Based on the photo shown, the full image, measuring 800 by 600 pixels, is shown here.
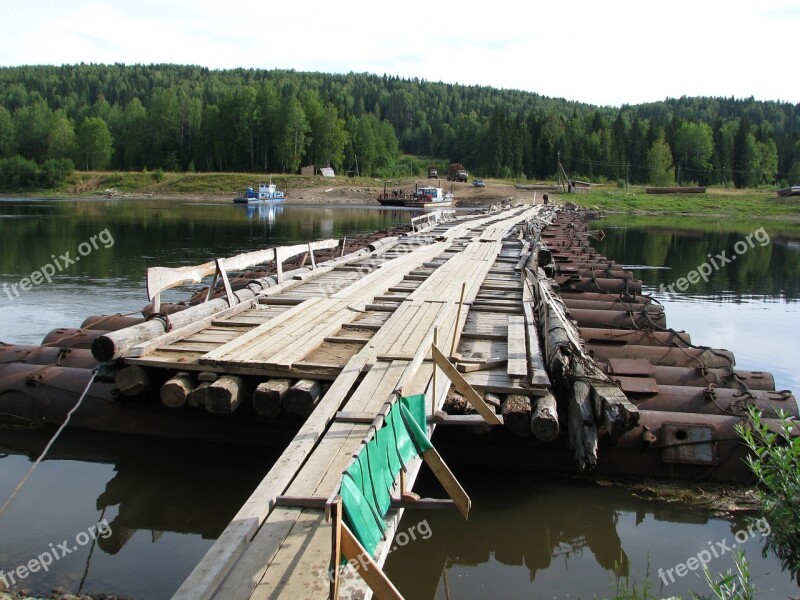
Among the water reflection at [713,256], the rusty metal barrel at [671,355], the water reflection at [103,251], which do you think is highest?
the rusty metal barrel at [671,355]

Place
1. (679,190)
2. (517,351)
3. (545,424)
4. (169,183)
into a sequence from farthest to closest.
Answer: (169,183), (679,190), (517,351), (545,424)

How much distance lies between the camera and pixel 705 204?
3216 inches

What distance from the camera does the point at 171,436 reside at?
887cm

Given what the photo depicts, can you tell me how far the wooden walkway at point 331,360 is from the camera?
418cm

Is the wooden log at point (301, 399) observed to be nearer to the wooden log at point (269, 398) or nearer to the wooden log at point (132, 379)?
the wooden log at point (269, 398)

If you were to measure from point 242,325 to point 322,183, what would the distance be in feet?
332

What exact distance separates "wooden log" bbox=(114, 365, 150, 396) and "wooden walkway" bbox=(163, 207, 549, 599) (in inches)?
4.7

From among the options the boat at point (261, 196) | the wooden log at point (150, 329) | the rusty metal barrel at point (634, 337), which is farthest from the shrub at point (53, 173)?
the rusty metal barrel at point (634, 337)

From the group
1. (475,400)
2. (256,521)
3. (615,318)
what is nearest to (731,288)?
(615,318)

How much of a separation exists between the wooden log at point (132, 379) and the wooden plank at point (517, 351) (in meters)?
3.89

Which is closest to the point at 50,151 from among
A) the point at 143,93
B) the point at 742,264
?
the point at 143,93

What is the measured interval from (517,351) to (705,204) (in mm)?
81078

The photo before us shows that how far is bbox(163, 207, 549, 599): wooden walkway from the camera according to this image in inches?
165

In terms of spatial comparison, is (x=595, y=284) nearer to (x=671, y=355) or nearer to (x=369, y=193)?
(x=671, y=355)
